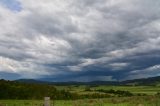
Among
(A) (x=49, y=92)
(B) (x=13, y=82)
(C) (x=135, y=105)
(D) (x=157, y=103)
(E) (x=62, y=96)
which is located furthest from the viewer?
(B) (x=13, y=82)

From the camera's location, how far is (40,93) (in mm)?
73688

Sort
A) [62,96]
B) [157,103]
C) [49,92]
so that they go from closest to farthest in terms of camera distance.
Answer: [157,103] < [62,96] < [49,92]

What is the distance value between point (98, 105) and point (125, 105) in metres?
2.95

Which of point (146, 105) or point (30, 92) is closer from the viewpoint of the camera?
point (146, 105)

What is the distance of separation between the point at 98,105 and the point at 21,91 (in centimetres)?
4066

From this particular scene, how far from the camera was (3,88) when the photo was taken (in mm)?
74938

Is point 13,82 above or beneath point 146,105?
above

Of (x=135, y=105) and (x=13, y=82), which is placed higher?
(x=13, y=82)

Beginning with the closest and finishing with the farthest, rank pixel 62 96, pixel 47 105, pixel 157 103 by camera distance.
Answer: pixel 47 105 → pixel 157 103 → pixel 62 96

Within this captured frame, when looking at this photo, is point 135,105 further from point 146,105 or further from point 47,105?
point 47,105

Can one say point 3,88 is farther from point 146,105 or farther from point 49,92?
point 146,105

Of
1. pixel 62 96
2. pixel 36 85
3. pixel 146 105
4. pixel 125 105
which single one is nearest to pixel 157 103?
pixel 146 105

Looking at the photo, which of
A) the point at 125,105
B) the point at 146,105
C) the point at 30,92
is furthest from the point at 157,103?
the point at 30,92

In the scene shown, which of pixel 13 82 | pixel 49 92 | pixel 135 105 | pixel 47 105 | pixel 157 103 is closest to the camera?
pixel 47 105
